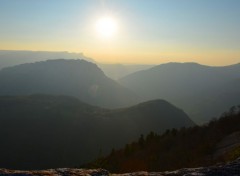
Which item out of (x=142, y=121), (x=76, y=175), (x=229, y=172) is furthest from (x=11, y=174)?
(x=142, y=121)

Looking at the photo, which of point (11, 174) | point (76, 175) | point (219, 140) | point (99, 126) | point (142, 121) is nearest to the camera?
point (11, 174)

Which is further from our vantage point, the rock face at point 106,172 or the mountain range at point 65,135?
the mountain range at point 65,135

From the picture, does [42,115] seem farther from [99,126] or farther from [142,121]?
[142,121]

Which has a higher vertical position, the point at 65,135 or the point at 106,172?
the point at 106,172

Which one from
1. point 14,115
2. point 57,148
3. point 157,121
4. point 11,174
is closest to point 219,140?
point 11,174

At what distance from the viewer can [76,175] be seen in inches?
151

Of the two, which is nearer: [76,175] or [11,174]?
[11,174]

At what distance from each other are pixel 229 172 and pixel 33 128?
179m

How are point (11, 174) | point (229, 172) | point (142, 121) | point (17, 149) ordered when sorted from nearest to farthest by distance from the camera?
1. point (11, 174)
2. point (229, 172)
3. point (17, 149)
4. point (142, 121)

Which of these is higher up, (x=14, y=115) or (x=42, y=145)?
(x=14, y=115)

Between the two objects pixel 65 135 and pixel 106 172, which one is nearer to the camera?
pixel 106 172

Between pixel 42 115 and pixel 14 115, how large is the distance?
52.1ft

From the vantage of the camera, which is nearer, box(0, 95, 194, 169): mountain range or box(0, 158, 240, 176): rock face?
box(0, 158, 240, 176): rock face

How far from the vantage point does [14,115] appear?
196 meters
